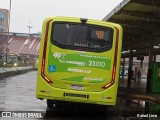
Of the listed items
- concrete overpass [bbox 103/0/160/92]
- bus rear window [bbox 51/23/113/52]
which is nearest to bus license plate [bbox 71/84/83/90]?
bus rear window [bbox 51/23/113/52]

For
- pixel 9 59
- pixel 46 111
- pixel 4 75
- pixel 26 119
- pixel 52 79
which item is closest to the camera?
pixel 26 119

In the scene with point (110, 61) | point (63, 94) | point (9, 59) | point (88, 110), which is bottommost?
point (9, 59)

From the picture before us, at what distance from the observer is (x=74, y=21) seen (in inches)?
543

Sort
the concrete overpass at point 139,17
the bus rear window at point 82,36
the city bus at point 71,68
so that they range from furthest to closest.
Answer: the concrete overpass at point 139,17
the bus rear window at point 82,36
the city bus at point 71,68

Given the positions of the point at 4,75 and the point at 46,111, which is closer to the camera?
the point at 46,111

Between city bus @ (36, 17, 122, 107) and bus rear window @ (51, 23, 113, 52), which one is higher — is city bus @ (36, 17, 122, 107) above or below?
below

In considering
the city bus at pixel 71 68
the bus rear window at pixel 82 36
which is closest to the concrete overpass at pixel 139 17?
the bus rear window at pixel 82 36

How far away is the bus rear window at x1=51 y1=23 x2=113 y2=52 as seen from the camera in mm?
13711

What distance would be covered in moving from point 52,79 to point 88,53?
1277 millimetres

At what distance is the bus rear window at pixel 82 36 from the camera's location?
45.0 ft

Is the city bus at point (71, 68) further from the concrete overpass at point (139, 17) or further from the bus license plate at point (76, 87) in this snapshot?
the concrete overpass at point (139, 17)

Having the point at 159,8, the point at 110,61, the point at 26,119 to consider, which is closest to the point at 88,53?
the point at 110,61

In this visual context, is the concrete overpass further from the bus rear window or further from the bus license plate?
the bus license plate

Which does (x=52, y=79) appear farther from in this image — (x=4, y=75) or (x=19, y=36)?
(x=19, y=36)
